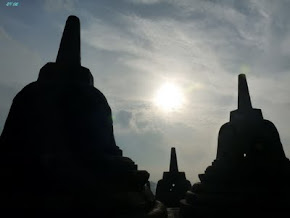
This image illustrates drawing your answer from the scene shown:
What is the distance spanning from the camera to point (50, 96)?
5961 millimetres

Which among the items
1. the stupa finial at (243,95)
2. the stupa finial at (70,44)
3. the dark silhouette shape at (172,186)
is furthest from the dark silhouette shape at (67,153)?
the dark silhouette shape at (172,186)

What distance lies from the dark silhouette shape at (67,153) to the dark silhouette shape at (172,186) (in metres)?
11.0

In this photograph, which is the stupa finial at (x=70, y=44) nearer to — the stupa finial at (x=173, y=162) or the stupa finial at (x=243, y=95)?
the stupa finial at (x=243, y=95)

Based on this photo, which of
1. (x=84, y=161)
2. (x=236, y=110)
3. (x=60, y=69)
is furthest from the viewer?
(x=236, y=110)

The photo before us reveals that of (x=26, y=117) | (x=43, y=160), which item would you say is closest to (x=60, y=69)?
(x=26, y=117)

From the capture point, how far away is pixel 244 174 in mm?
7938

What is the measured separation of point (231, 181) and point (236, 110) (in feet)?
8.66

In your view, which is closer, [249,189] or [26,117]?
[26,117]

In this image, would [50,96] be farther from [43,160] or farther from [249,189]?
[249,189]

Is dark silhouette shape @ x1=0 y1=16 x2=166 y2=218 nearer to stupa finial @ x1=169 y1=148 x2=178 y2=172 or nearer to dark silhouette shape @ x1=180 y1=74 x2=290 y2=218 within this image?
dark silhouette shape @ x1=180 y1=74 x2=290 y2=218

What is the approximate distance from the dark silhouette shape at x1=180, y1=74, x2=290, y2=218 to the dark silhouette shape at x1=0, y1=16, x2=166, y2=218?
2433 mm

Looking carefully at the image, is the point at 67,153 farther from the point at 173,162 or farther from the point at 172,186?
the point at 172,186

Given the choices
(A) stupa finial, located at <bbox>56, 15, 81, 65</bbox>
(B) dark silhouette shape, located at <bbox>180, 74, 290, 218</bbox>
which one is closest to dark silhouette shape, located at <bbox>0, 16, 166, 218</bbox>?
(A) stupa finial, located at <bbox>56, 15, 81, 65</bbox>

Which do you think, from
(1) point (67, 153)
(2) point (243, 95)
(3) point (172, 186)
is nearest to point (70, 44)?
(1) point (67, 153)
